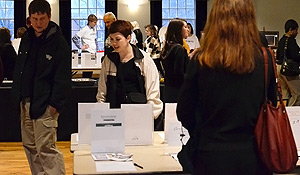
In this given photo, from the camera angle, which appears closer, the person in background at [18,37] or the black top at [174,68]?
the black top at [174,68]

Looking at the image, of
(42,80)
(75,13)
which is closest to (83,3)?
(75,13)

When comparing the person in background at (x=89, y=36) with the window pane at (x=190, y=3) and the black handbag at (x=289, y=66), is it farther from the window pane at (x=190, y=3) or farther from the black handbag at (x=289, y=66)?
the window pane at (x=190, y=3)

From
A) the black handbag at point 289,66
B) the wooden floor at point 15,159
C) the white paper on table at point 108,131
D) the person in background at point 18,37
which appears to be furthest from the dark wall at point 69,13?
the white paper on table at point 108,131

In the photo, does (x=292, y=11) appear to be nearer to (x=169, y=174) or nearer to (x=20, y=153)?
(x=20, y=153)

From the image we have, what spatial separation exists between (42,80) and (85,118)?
Answer: 0.71m

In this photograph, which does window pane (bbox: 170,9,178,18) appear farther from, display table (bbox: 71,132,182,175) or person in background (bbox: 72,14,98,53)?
display table (bbox: 71,132,182,175)

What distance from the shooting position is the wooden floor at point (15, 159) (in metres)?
5.25

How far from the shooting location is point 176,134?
3082 mm

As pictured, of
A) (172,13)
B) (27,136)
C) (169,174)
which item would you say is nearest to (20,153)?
(27,136)

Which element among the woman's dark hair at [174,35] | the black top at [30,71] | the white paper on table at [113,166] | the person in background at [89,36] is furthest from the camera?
the person in background at [89,36]

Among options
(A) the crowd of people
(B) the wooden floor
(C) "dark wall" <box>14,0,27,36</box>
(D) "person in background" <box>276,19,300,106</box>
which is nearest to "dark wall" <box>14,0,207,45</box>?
(C) "dark wall" <box>14,0,27,36</box>

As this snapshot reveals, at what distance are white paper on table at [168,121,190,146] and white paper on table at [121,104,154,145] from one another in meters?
0.13

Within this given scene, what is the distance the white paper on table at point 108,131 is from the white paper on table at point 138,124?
0.82 ft

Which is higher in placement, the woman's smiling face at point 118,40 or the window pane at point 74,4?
the window pane at point 74,4
